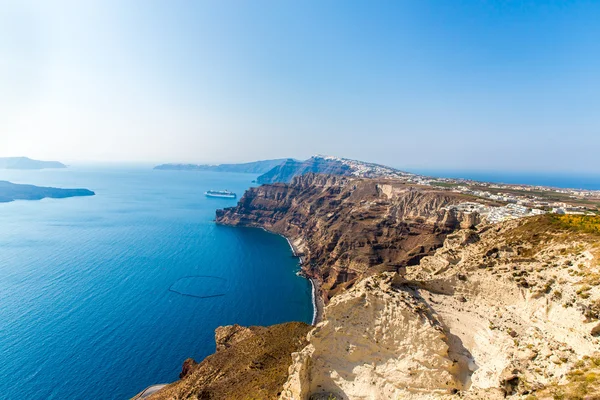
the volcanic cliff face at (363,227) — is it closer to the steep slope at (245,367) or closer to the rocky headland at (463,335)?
the steep slope at (245,367)

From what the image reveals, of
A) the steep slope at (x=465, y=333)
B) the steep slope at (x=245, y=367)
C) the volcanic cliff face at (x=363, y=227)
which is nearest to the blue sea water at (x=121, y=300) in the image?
the volcanic cliff face at (x=363, y=227)

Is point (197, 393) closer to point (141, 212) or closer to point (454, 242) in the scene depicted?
point (454, 242)

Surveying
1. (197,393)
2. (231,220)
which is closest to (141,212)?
(231,220)

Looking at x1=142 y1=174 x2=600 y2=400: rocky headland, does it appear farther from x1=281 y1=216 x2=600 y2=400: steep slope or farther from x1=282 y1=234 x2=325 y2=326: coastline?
x1=282 y1=234 x2=325 y2=326: coastline

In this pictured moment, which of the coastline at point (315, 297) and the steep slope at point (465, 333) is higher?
the steep slope at point (465, 333)

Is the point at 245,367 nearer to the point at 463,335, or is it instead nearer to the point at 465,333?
the point at 463,335

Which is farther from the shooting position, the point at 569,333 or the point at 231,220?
the point at 231,220
